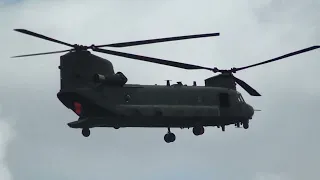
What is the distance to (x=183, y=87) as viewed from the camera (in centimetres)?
7319

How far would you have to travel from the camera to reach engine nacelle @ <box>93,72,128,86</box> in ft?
223

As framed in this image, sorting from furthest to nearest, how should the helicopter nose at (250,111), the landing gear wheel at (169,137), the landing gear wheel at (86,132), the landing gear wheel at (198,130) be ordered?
1. the helicopter nose at (250,111)
2. the landing gear wheel at (198,130)
3. the landing gear wheel at (169,137)
4. the landing gear wheel at (86,132)

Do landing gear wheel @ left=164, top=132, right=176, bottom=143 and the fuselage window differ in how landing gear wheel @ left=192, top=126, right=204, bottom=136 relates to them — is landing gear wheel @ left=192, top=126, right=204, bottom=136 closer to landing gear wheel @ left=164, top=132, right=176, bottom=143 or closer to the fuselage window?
landing gear wheel @ left=164, top=132, right=176, bottom=143

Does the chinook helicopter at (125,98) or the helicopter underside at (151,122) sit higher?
the chinook helicopter at (125,98)

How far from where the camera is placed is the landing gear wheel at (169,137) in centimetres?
7288

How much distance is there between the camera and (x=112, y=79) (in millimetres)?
68500

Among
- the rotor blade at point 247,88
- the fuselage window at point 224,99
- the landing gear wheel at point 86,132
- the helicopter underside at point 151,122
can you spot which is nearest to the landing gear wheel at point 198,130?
the helicopter underside at point 151,122

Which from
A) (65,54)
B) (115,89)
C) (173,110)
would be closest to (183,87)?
(173,110)

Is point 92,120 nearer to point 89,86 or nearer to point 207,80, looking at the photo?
point 89,86

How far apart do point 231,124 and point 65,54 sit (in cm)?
1915

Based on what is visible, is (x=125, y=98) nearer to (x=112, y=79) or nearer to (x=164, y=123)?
(x=112, y=79)

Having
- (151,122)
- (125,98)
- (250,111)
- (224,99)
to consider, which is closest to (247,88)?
(250,111)

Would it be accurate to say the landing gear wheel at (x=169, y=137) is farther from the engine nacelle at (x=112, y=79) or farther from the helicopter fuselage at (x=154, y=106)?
the engine nacelle at (x=112, y=79)

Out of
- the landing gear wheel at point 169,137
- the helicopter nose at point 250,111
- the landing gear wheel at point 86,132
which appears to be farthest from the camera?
the helicopter nose at point 250,111
